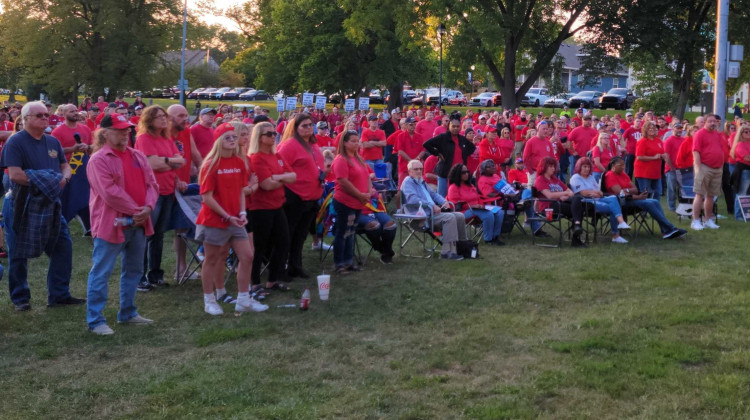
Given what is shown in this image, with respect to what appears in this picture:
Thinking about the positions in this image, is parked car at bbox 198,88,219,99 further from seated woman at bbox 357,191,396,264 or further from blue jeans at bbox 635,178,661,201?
seated woman at bbox 357,191,396,264

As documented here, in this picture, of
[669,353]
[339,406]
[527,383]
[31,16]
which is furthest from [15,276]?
[31,16]

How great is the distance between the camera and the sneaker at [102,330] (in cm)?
643

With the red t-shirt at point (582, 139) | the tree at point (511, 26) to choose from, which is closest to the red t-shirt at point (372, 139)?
the red t-shirt at point (582, 139)

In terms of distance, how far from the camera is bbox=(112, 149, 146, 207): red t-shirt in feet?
21.3

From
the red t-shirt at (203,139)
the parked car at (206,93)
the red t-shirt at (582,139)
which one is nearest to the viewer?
the red t-shirt at (203,139)

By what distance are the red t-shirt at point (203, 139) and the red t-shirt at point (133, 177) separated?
3050mm

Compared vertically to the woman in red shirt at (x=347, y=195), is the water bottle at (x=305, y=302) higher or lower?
lower

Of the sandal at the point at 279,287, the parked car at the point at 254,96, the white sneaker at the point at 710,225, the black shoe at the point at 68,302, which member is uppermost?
the parked car at the point at 254,96

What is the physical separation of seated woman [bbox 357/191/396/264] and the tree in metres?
22.1

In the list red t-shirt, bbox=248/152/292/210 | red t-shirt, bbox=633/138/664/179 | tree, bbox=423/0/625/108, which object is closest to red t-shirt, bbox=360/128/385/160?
red t-shirt, bbox=633/138/664/179

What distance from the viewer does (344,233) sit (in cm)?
902

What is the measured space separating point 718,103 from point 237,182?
12.0 m

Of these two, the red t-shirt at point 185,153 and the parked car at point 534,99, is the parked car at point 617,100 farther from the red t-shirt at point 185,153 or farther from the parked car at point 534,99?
the red t-shirt at point 185,153

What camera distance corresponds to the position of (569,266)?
30.6 feet
